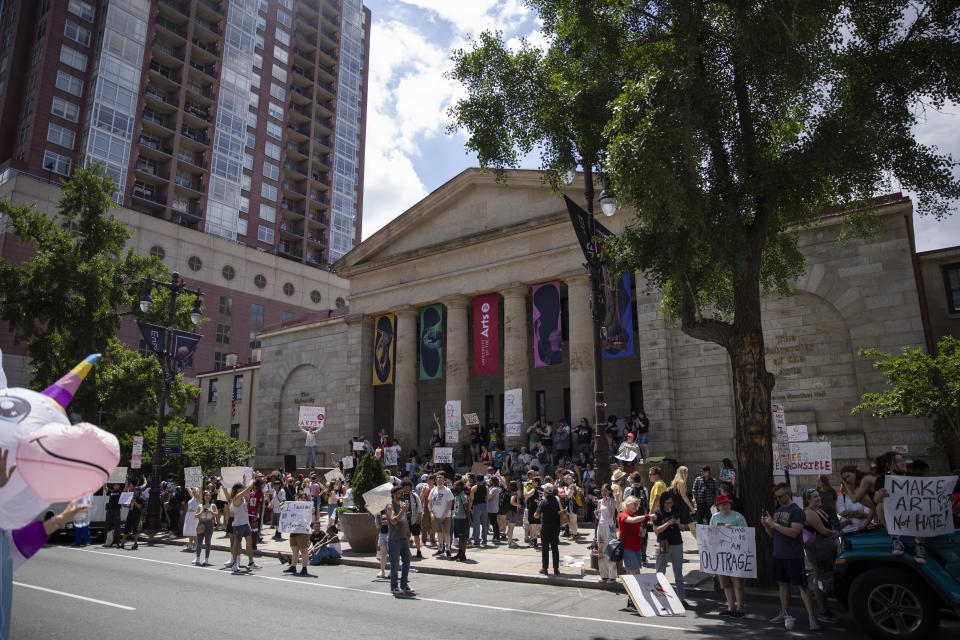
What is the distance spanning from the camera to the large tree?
1041 centimetres

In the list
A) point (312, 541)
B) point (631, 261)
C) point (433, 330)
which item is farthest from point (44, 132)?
point (631, 261)

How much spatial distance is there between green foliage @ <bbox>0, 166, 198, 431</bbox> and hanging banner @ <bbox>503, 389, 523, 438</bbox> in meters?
18.0

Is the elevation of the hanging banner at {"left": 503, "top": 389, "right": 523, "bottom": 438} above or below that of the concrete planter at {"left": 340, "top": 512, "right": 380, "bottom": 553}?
above

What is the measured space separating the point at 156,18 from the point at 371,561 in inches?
2518

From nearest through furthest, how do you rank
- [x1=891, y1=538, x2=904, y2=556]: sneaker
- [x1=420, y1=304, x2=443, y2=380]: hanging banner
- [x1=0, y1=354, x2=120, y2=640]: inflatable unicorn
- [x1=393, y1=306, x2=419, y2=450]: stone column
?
[x1=0, y1=354, x2=120, y2=640]: inflatable unicorn → [x1=891, y1=538, x2=904, y2=556]: sneaker → [x1=420, y1=304, x2=443, y2=380]: hanging banner → [x1=393, y1=306, x2=419, y2=450]: stone column

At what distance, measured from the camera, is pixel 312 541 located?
1655 cm

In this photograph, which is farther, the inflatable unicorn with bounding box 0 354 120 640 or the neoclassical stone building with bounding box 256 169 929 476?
the neoclassical stone building with bounding box 256 169 929 476

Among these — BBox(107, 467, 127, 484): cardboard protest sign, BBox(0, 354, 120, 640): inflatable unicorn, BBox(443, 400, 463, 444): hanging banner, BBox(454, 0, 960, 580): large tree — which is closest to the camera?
BBox(0, 354, 120, 640): inflatable unicorn

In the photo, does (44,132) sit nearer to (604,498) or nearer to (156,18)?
(156,18)

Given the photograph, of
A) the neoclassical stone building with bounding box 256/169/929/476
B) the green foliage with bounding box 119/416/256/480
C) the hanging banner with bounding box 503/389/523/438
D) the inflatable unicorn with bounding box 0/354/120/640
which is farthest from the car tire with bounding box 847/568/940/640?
the green foliage with bounding box 119/416/256/480

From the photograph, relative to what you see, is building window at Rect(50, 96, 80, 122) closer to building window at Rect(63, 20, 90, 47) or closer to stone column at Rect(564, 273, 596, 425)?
building window at Rect(63, 20, 90, 47)

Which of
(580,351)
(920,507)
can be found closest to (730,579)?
(920,507)

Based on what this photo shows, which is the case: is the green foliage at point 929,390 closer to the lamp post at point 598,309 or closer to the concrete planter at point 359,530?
the lamp post at point 598,309

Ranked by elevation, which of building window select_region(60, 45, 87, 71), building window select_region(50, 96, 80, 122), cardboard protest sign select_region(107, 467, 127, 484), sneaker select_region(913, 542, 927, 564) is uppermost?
building window select_region(60, 45, 87, 71)
